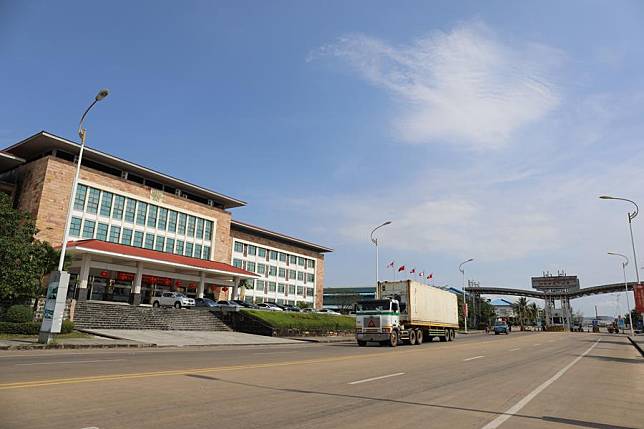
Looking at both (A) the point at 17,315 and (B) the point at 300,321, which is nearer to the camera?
(A) the point at 17,315

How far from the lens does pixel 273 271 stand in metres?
76.1

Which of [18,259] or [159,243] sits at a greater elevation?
[159,243]

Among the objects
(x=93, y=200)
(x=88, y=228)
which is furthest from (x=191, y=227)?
(x=88, y=228)

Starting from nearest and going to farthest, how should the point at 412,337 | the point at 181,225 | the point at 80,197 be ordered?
1. the point at 412,337
2. the point at 80,197
3. the point at 181,225

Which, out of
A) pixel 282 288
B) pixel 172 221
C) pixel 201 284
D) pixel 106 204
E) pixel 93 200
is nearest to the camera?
pixel 93 200

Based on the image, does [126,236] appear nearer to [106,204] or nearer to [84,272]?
[106,204]

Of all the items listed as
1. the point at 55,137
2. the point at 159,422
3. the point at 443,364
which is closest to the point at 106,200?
the point at 55,137

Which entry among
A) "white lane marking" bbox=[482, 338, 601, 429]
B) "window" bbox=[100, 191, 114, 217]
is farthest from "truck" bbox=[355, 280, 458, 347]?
"window" bbox=[100, 191, 114, 217]

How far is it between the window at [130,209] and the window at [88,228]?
4.16 m

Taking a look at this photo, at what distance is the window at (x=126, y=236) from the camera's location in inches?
1930

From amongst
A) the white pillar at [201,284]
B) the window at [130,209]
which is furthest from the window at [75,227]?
the white pillar at [201,284]

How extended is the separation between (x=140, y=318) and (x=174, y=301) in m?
9.78

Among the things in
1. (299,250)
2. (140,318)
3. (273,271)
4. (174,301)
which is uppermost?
(299,250)

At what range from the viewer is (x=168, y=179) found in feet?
180
